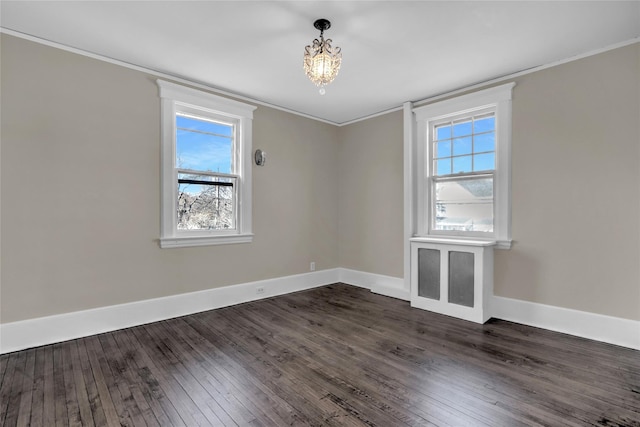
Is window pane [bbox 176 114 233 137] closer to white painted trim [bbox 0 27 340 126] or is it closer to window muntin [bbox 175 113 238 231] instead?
window muntin [bbox 175 113 238 231]

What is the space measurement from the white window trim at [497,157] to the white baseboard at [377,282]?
0.79 metres

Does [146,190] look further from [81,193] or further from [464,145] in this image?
[464,145]

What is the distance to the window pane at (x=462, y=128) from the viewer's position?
3.87 m

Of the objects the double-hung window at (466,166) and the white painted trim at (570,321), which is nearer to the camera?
the white painted trim at (570,321)

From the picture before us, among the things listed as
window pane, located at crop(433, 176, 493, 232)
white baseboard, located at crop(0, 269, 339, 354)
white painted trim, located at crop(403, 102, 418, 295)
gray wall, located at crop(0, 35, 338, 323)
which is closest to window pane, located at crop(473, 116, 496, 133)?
window pane, located at crop(433, 176, 493, 232)

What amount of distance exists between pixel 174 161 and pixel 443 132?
3448 mm

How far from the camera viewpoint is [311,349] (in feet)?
8.86

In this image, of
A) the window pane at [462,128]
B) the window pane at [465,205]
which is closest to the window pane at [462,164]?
the window pane at [465,205]

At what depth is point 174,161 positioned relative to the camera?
3.53 m

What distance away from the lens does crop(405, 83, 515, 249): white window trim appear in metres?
3.46

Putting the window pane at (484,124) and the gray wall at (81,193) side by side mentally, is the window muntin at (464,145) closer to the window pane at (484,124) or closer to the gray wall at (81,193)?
the window pane at (484,124)

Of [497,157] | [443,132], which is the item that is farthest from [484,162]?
[443,132]

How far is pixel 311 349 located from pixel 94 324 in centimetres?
216

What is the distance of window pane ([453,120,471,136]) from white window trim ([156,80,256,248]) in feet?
8.89
